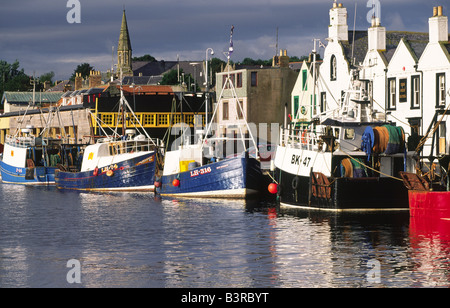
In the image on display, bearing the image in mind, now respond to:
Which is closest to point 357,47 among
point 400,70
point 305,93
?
point 400,70

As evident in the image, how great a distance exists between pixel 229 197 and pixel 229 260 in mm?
27063

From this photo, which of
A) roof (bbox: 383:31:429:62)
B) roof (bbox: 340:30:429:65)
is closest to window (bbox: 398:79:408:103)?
roof (bbox: 383:31:429:62)

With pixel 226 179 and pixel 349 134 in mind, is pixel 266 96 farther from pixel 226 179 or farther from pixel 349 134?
pixel 349 134

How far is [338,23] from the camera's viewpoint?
71125mm

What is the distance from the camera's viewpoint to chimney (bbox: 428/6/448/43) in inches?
2304

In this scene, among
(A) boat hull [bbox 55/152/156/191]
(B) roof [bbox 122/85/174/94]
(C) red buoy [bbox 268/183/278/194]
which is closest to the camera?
(C) red buoy [bbox 268/183/278/194]

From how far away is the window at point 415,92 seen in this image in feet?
200

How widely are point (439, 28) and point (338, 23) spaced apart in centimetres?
1382

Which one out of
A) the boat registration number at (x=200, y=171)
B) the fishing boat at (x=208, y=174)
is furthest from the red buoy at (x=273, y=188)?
the boat registration number at (x=200, y=171)

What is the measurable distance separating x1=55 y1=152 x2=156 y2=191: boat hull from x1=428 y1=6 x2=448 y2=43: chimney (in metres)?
22.9

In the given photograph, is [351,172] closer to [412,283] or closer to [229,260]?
[229,260]

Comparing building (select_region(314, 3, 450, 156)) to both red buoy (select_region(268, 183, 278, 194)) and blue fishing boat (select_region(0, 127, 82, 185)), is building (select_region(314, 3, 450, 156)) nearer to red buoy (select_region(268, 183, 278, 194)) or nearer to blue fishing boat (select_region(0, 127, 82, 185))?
red buoy (select_region(268, 183, 278, 194))

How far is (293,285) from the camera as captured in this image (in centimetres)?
2639

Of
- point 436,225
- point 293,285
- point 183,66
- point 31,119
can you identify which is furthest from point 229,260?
point 183,66
